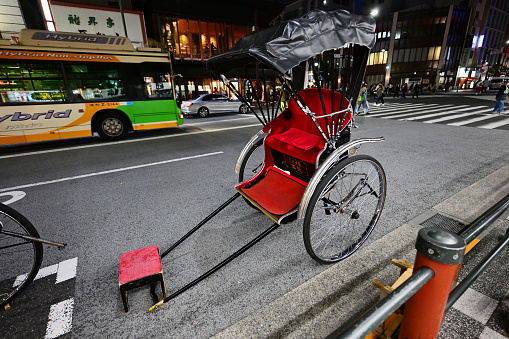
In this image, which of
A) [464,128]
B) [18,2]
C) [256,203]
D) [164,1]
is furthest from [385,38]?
[256,203]

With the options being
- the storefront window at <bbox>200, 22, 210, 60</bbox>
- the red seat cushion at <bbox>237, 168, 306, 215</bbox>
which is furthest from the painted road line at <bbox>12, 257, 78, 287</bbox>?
the storefront window at <bbox>200, 22, 210, 60</bbox>

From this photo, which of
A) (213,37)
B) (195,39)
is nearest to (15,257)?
(195,39)

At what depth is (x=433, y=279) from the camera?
3.17 feet

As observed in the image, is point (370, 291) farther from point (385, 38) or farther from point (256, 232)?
point (385, 38)

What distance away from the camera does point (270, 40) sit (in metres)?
2.06

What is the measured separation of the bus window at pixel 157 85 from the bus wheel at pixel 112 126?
1331 millimetres

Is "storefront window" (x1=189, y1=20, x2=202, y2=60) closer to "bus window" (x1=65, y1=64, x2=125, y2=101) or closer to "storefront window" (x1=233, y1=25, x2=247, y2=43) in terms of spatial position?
"storefront window" (x1=233, y1=25, x2=247, y2=43)

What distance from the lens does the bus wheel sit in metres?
8.08

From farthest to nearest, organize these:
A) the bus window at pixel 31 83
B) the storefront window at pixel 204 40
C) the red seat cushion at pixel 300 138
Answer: the storefront window at pixel 204 40 → the bus window at pixel 31 83 → the red seat cushion at pixel 300 138

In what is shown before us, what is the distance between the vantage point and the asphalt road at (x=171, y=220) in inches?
72.4

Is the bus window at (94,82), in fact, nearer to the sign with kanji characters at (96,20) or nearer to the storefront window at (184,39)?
the sign with kanji characters at (96,20)

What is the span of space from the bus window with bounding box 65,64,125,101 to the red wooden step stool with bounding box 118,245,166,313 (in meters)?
7.81

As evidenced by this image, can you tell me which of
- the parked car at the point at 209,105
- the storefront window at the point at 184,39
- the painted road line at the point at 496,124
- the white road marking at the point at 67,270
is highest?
the storefront window at the point at 184,39

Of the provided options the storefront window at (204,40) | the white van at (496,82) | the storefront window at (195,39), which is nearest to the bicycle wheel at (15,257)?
the storefront window at (195,39)
